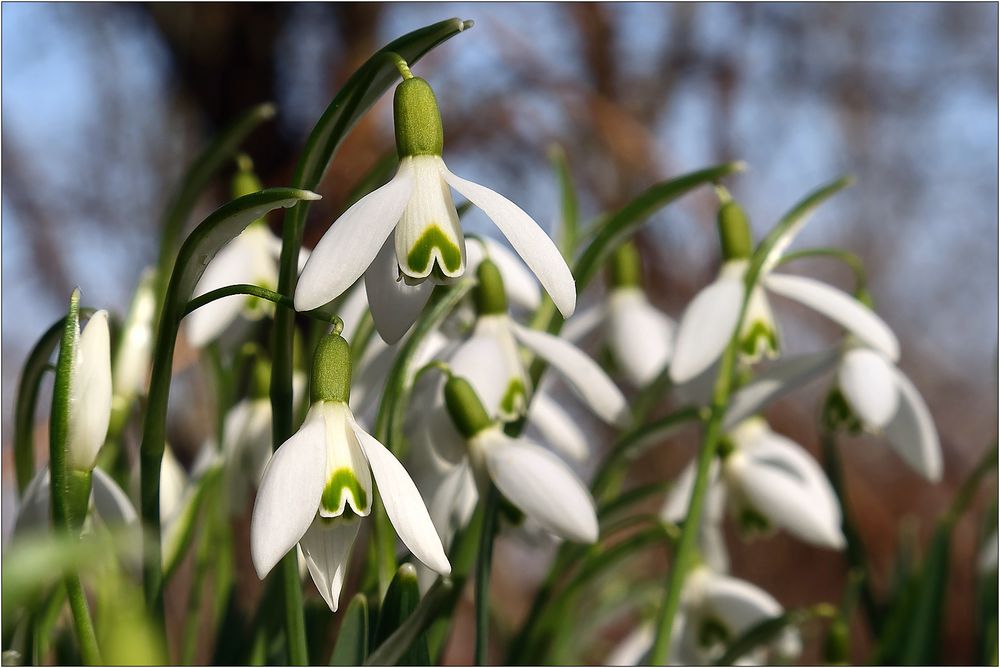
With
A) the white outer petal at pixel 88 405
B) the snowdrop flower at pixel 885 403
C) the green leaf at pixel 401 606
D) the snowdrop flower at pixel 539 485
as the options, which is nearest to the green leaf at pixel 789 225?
the snowdrop flower at pixel 885 403

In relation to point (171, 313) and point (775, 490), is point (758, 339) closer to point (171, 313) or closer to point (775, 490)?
point (775, 490)

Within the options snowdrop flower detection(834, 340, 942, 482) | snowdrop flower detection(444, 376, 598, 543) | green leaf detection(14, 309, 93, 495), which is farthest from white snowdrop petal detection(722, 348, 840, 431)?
green leaf detection(14, 309, 93, 495)

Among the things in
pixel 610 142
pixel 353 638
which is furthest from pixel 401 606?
pixel 610 142

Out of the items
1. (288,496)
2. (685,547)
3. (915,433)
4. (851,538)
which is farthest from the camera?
(851,538)

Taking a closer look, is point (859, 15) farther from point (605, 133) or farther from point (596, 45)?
point (605, 133)

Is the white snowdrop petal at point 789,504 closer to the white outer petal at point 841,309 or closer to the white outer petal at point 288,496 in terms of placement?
the white outer petal at point 841,309

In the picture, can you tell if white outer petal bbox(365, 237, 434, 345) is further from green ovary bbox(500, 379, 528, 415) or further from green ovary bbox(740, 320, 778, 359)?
green ovary bbox(740, 320, 778, 359)
